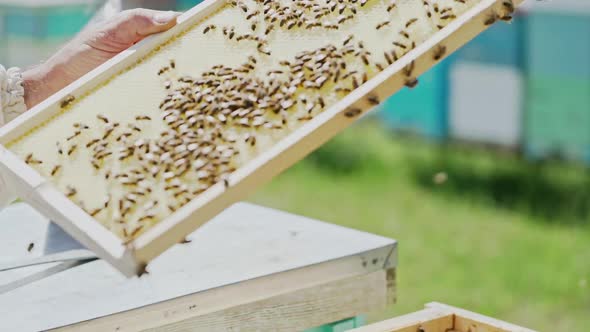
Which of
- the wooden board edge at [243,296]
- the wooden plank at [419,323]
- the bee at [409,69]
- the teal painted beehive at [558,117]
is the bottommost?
the wooden plank at [419,323]

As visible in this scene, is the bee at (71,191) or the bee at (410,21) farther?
the bee at (410,21)

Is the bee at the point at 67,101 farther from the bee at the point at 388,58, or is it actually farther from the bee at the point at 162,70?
the bee at the point at 388,58

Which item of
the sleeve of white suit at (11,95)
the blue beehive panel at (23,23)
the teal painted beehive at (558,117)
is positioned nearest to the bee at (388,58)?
the sleeve of white suit at (11,95)

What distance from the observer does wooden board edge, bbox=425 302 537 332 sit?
265cm

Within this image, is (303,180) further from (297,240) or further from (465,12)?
(465,12)

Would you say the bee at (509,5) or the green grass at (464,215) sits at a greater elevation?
the bee at (509,5)

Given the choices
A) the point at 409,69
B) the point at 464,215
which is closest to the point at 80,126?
the point at 409,69

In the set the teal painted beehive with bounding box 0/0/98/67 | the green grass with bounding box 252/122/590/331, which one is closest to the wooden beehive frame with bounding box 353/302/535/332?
the green grass with bounding box 252/122/590/331

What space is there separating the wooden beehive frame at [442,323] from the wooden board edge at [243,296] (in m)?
0.22

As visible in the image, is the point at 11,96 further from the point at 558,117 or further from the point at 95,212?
the point at 558,117

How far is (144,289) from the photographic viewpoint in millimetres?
2672

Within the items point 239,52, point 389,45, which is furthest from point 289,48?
point 389,45

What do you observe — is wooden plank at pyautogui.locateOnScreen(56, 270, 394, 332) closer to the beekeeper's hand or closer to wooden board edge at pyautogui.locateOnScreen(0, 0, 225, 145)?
wooden board edge at pyautogui.locateOnScreen(0, 0, 225, 145)

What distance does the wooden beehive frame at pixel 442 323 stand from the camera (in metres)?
2.66
